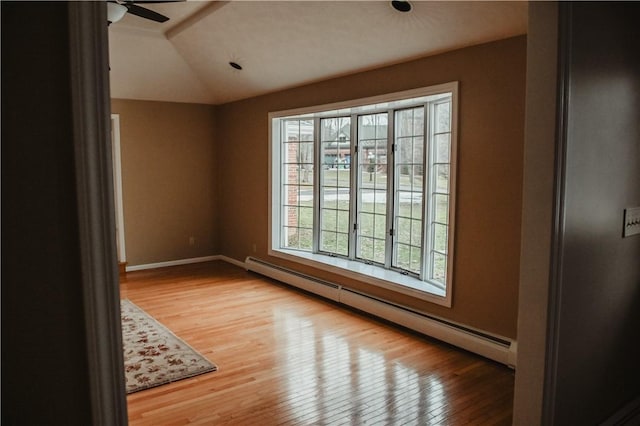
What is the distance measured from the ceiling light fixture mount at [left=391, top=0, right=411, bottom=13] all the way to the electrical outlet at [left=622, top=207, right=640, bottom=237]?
2.03 meters

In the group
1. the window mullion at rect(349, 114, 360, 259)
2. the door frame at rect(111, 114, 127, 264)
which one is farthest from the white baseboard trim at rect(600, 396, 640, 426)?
the door frame at rect(111, 114, 127, 264)

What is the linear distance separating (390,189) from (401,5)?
6.39 ft

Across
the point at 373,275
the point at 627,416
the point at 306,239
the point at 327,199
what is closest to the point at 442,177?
the point at 373,275

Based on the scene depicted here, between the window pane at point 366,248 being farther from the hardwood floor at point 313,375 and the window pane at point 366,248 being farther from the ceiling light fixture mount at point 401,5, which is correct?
the ceiling light fixture mount at point 401,5

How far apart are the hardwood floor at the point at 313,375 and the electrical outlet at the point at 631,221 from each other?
1249 mm

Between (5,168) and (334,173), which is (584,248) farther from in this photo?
(334,173)

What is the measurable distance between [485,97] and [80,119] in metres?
3.16

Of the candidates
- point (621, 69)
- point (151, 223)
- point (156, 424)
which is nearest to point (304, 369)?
point (156, 424)

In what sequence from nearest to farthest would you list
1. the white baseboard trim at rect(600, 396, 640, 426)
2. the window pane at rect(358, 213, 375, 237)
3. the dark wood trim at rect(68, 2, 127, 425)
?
1. the dark wood trim at rect(68, 2, 127, 425)
2. the white baseboard trim at rect(600, 396, 640, 426)
3. the window pane at rect(358, 213, 375, 237)

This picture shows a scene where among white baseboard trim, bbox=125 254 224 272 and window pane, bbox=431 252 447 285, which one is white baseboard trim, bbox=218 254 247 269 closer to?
white baseboard trim, bbox=125 254 224 272

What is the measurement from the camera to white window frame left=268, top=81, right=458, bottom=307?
3.87 m

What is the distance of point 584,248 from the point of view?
2062 millimetres

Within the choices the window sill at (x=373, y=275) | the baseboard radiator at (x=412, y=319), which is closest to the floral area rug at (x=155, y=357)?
the baseboard radiator at (x=412, y=319)

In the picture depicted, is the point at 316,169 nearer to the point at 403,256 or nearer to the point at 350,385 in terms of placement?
the point at 403,256
